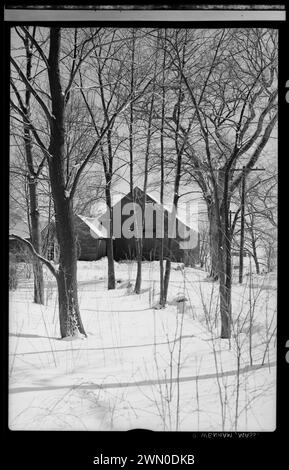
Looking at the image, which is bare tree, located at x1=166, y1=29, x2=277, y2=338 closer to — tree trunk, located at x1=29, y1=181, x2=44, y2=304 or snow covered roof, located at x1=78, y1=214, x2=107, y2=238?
snow covered roof, located at x1=78, y1=214, x2=107, y2=238

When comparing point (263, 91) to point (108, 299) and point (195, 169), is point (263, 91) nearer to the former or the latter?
point (195, 169)

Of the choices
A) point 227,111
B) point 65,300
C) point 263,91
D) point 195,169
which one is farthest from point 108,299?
point 263,91

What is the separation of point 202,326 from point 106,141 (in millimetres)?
1350

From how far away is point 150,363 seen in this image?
2162mm

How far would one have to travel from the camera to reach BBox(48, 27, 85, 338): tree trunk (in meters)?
2.51

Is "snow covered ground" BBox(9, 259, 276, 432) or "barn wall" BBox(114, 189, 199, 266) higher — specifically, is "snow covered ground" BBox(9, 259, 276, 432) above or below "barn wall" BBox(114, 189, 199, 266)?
below

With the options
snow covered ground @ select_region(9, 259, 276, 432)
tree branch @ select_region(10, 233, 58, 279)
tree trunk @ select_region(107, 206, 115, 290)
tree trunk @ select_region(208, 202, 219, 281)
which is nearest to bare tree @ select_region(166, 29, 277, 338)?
tree trunk @ select_region(208, 202, 219, 281)

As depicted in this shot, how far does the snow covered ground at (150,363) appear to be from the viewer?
80.4 inches

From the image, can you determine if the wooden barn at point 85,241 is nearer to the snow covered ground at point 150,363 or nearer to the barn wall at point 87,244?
the barn wall at point 87,244

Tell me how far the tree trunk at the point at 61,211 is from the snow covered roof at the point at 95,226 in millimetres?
140

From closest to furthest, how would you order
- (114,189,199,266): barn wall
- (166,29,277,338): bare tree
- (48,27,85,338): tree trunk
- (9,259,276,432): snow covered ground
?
(9,259,276,432): snow covered ground < (166,29,277,338): bare tree < (114,189,199,266): barn wall < (48,27,85,338): tree trunk

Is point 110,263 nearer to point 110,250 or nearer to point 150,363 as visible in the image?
point 110,250

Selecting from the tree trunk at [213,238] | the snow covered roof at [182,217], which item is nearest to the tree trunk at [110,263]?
the snow covered roof at [182,217]

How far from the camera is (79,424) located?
2031 mm
